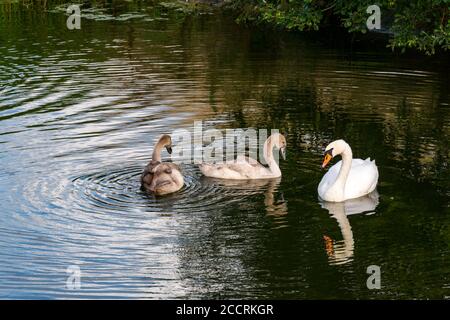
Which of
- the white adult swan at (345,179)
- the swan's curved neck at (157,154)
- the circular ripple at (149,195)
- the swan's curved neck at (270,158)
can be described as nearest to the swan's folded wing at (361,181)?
the white adult swan at (345,179)

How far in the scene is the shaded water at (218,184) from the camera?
1434cm

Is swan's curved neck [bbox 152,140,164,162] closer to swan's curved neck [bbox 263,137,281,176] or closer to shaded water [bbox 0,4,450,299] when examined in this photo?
shaded water [bbox 0,4,450,299]

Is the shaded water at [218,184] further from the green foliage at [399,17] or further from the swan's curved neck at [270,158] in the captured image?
the green foliage at [399,17]

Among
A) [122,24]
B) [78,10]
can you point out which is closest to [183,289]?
[122,24]

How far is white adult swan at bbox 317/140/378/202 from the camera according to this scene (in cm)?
1786

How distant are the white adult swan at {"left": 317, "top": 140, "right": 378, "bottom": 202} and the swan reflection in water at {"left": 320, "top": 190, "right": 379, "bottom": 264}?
12 centimetres

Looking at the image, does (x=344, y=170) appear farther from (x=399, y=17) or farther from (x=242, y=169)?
(x=399, y=17)

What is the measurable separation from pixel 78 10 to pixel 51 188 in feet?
93.2

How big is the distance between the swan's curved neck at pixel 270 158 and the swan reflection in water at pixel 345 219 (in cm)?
171

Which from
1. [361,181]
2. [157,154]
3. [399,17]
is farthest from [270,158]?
[399,17]

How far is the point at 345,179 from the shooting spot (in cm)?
1809

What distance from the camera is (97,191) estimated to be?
59.1ft

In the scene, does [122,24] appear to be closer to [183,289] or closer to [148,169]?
[148,169]

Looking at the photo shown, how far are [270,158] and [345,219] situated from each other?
111 inches
